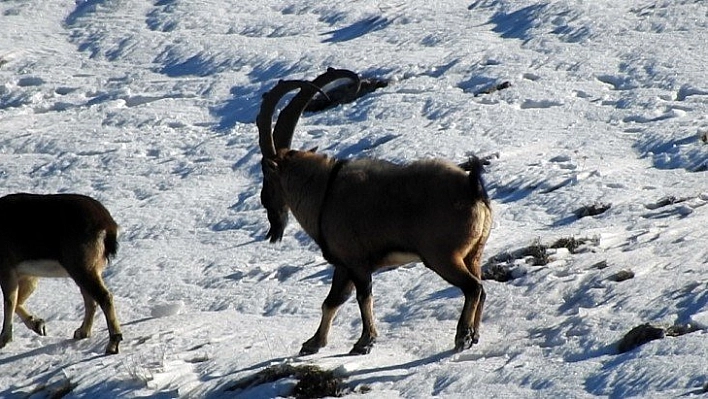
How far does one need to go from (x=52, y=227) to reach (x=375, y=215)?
12.1 feet

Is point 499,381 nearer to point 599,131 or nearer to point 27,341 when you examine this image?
point 27,341

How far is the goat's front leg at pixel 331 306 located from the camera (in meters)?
10.8

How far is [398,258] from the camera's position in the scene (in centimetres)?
1061

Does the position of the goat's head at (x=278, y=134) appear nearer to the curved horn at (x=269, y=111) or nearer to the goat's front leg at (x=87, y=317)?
the curved horn at (x=269, y=111)

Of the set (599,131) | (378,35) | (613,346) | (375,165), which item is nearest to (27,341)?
(375,165)

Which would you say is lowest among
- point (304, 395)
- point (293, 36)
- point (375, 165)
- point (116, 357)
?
point (293, 36)

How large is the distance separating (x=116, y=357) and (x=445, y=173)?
372cm

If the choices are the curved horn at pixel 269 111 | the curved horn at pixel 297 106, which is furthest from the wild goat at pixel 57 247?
the curved horn at pixel 297 106

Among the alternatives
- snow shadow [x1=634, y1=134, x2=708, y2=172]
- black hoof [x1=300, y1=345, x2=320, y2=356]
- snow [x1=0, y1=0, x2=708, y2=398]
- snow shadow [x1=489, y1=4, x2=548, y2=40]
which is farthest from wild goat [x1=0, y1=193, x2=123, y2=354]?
snow shadow [x1=489, y1=4, x2=548, y2=40]

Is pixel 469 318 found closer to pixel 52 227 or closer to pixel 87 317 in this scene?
pixel 87 317

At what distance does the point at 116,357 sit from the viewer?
11461mm

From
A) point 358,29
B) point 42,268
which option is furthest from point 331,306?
point 358,29

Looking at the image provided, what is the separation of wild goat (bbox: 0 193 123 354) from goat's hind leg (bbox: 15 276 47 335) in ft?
0.03

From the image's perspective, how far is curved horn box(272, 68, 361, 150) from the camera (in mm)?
11398
